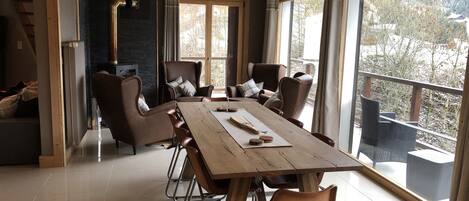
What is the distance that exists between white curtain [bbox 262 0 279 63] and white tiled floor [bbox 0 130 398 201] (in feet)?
11.2

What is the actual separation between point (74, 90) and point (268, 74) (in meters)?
3.23

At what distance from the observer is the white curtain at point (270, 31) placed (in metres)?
7.26

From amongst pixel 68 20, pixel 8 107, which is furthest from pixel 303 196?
pixel 68 20

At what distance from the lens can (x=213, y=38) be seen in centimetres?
756

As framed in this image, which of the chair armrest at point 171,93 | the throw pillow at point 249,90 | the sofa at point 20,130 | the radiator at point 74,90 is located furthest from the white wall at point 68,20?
the throw pillow at point 249,90

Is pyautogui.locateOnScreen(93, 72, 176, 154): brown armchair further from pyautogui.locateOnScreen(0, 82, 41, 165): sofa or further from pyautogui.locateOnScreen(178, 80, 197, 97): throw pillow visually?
pyautogui.locateOnScreen(178, 80, 197, 97): throw pillow

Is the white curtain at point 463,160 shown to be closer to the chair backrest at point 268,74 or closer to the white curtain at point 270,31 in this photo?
the chair backrest at point 268,74

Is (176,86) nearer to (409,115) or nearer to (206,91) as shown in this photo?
(206,91)

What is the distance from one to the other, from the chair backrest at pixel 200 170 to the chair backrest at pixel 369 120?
2349mm

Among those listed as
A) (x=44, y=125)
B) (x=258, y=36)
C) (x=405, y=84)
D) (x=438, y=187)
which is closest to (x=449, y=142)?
(x=438, y=187)

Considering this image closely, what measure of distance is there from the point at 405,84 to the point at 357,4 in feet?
4.00

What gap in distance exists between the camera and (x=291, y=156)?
7.44 feet

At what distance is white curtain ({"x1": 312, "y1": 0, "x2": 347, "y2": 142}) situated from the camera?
4.59 meters

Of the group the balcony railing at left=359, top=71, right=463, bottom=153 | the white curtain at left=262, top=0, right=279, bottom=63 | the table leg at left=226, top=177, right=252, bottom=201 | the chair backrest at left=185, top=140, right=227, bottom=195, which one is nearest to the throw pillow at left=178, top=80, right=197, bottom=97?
the white curtain at left=262, top=0, right=279, bottom=63
